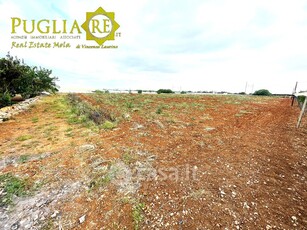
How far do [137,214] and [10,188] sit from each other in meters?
2.84

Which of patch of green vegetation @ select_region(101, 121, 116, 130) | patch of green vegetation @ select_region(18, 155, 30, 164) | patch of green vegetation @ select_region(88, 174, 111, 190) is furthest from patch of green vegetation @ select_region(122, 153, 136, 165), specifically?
patch of green vegetation @ select_region(18, 155, 30, 164)

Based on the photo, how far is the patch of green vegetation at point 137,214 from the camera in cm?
261

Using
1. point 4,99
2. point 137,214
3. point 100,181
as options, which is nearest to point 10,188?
point 100,181

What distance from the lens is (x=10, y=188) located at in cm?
344

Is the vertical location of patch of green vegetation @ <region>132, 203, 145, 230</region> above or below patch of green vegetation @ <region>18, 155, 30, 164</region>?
above

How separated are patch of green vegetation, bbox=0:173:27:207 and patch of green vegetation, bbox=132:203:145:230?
93.2 inches

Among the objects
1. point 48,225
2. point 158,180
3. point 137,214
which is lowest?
point 48,225

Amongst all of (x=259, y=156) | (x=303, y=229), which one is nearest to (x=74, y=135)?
(x=259, y=156)

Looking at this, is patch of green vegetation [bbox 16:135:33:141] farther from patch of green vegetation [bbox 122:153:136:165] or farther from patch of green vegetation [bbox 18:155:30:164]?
patch of green vegetation [bbox 122:153:136:165]

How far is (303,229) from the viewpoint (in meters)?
2.37

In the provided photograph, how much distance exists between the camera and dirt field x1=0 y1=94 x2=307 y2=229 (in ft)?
8.75

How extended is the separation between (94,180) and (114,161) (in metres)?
0.79

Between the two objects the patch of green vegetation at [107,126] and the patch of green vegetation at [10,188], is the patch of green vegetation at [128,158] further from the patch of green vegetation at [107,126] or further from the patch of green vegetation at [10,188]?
the patch of green vegetation at [107,126]

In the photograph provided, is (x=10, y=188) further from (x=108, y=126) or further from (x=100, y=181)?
(x=108, y=126)
